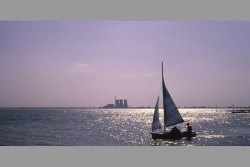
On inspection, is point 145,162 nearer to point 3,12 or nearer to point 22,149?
point 22,149

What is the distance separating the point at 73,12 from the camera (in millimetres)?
11461

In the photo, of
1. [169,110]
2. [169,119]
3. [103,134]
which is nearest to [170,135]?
[169,119]

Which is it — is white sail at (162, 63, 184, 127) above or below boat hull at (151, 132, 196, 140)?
above

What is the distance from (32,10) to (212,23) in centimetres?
475

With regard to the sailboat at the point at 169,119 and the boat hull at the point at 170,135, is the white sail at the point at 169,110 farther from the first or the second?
the boat hull at the point at 170,135

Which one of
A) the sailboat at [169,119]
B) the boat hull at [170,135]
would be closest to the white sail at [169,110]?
the sailboat at [169,119]

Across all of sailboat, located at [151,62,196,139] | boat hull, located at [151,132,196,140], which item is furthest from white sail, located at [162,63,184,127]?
boat hull, located at [151,132,196,140]

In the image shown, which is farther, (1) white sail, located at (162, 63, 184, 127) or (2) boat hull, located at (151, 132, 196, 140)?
(2) boat hull, located at (151, 132, 196, 140)

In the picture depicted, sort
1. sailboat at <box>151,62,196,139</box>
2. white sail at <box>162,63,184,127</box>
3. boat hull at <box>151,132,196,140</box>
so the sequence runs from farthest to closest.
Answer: boat hull at <box>151,132,196,140</box> → sailboat at <box>151,62,196,139</box> → white sail at <box>162,63,184,127</box>

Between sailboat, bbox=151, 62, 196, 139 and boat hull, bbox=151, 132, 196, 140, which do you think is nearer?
sailboat, bbox=151, 62, 196, 139

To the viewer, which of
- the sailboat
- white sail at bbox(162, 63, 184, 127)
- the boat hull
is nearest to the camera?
white sail at bbox(162, 63, 184, 127)

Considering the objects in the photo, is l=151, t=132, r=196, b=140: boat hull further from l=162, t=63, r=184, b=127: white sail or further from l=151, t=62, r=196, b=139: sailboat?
l=162, t=63, r=184, b=127: white sail

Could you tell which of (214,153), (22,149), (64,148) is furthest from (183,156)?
(22,149)

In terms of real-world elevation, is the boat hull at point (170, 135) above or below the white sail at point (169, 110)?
below
